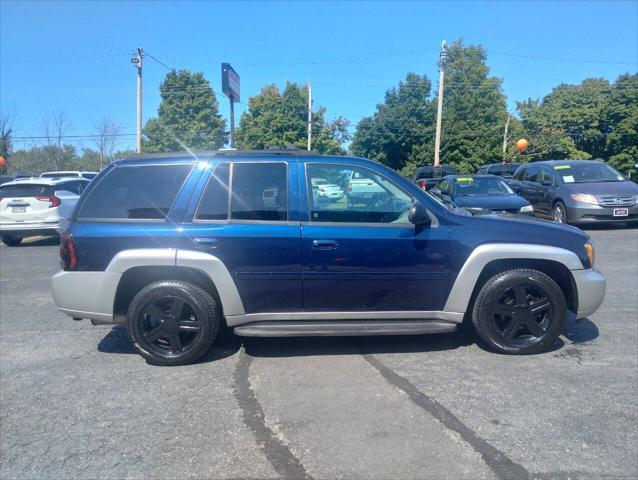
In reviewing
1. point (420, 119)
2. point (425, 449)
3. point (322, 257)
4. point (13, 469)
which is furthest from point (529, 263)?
point (420, 119)

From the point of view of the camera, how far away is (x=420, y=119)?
39.3 meters

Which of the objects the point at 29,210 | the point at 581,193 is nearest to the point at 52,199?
the point at 29,210

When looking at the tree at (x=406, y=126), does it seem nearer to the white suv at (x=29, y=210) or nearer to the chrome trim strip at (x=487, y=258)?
the white suv at (x=29, y=210)

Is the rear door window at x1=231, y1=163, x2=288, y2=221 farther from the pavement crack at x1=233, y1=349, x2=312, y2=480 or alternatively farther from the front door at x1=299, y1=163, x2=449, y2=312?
the pavement crack at x1=233, y1=349, x2=312, y2=480

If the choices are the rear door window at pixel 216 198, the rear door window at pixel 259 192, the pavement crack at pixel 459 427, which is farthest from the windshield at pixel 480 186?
the rear door window at pixel 216 198

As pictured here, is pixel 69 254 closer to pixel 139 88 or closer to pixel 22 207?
pixel 22 207

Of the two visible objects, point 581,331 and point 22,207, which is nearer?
point 581,331

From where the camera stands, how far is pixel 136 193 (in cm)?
444

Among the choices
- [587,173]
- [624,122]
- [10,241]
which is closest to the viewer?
[587,173]

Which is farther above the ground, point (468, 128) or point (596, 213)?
point (468, 128)

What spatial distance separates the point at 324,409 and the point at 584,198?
1017cm

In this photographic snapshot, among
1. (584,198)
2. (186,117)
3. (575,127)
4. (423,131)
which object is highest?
(186,117)

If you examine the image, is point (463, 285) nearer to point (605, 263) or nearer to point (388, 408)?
point (388, 408)

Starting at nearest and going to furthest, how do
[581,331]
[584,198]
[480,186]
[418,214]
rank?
[418,214] < [581,331] < [584,198] < [480,186]
